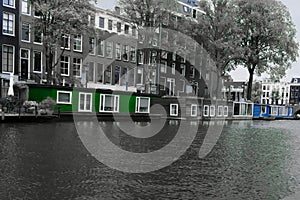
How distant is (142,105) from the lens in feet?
113

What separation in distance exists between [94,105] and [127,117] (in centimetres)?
376

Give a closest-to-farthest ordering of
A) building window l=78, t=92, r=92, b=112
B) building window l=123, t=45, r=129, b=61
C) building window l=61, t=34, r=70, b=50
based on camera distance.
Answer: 1. building window l=78, t=92, r=92, b=112
2. building window l=61, t=34, r=70, b=50
3. building window l=123, t=45, r=129, b=61

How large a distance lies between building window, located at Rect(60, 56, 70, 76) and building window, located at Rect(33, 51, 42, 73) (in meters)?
3.16

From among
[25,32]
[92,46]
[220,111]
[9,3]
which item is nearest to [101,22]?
[92,46]

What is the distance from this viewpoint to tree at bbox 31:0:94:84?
2869cm

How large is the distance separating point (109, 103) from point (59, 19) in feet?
27.6

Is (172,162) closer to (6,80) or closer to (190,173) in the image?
(190,173)

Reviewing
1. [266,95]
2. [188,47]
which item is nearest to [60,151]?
[188,47]

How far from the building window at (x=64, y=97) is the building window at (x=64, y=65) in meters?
12.7

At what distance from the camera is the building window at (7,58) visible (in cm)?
3406

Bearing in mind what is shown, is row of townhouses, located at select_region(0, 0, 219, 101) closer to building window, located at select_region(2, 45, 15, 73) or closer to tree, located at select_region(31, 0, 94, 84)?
building window, located at select_region(2, 45, 15, 73)

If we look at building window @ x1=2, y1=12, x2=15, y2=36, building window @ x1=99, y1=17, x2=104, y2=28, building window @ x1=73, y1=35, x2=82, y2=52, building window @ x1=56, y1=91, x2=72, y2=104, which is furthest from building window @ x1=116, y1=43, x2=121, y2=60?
building window @ x1=56, y1=91, x2=72, y2=104

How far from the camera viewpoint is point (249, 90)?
5212 centimetres

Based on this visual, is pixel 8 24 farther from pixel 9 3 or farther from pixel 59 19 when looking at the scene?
pixel 59 19
